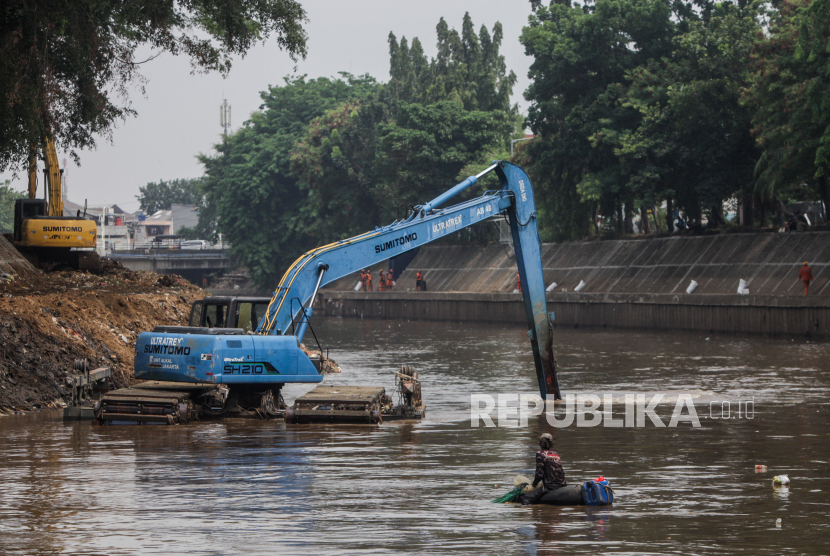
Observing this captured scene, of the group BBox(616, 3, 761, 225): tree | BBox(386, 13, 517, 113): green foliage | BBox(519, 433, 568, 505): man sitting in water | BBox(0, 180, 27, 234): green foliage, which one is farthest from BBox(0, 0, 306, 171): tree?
BBox(0, 180, 27, 234): green foliage

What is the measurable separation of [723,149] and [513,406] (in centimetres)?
3594

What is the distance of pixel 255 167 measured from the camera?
106000 mm

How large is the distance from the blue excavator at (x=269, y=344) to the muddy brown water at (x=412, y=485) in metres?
0.68

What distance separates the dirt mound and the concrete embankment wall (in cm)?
2524

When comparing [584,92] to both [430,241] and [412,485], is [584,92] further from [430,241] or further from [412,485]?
[412,485]

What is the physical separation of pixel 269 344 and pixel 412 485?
23.0 feet

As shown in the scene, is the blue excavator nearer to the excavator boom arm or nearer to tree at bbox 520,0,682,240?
the excavator boom arm

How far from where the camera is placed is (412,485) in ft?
50.1

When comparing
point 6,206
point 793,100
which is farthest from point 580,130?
point 6,206

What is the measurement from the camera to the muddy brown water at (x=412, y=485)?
11875 mm

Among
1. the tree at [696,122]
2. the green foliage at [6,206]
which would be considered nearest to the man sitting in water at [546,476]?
the tree at [696,122]

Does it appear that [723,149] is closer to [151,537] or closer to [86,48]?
[86,48]

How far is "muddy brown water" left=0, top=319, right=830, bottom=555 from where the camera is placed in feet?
39.0

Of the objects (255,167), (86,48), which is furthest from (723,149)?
(255,167)
